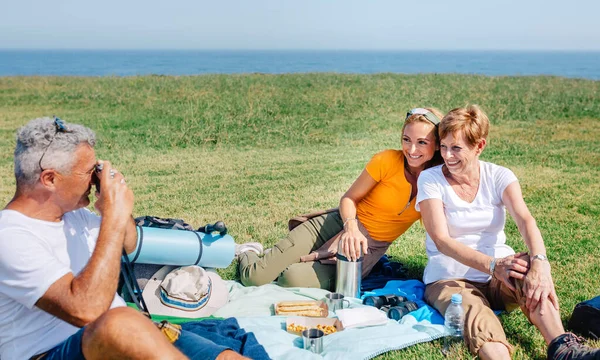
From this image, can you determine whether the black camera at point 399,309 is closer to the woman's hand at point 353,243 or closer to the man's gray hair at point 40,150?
the woman's hand at point 353,243

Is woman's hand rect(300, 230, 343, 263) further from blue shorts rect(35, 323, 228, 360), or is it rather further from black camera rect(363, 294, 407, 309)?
blue shorts rect(35, 323, 228, 360)

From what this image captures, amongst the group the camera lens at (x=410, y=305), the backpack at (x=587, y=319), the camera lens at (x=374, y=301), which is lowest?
the camera lens at (x=374, y=301)

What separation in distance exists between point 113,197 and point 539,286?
108 inches

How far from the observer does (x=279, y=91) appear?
22359 millimetres

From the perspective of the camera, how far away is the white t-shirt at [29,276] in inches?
108

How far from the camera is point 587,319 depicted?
14.7 ft

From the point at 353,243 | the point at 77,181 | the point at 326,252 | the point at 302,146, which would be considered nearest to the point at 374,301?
the point at 353,243

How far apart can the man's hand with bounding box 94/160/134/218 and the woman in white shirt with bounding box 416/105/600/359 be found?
7.98ft

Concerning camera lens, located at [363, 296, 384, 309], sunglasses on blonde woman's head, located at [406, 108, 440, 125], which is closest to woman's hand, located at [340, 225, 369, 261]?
camera lens, located at [363, 296, 384, 309]

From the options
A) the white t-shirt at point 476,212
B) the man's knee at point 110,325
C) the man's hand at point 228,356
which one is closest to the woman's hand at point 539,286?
the white t-shirt at point 476,212

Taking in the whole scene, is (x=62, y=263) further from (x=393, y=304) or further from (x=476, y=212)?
(x=476, y=212)

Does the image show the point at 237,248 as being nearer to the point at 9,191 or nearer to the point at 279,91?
Answer: the point at 9,191

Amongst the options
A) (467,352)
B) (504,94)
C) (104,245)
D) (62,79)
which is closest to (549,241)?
(467,352)

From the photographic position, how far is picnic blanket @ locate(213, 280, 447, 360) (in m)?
4.22
